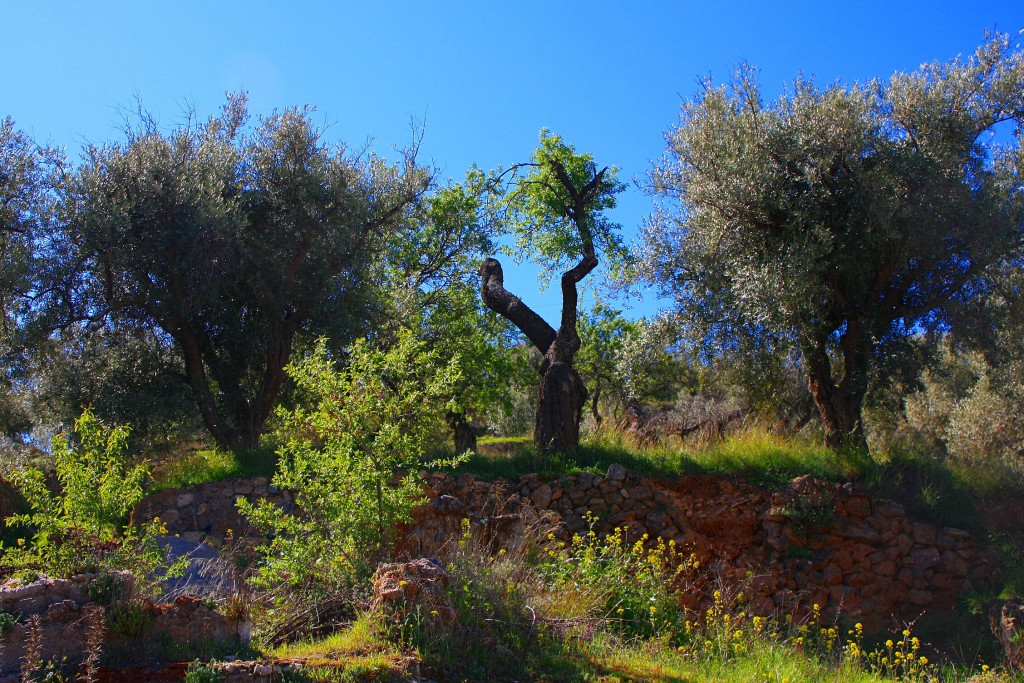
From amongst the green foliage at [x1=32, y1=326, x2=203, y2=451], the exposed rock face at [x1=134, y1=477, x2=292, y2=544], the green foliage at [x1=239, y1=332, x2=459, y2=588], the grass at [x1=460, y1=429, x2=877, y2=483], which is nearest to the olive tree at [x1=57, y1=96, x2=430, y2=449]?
the green foliage at [x1=32, y1=326, x2=203, y2=451]

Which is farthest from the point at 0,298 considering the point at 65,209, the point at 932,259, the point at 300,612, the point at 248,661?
the point at 932,259

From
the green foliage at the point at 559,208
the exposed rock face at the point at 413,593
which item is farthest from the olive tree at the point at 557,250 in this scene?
the exposed rock face at the point at 413,593

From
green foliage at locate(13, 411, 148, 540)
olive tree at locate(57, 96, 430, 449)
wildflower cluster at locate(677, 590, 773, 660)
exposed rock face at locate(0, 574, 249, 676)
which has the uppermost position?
olive tree at locate(57, 96, 430, 449)

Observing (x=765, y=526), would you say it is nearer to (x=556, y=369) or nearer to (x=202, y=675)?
(x=556, y=369)

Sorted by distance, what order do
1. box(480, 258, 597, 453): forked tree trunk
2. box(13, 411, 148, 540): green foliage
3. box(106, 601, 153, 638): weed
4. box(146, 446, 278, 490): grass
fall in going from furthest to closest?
box(480, 258, 597, 453): forked tree trunk
box(146, 446, 278, 490): grass
box(13, 411, 148, 540): green foliage
box(106, 601, 153, 638): weed

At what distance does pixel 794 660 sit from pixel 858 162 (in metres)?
9.16

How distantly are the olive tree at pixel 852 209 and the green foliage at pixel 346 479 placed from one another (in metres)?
7.50

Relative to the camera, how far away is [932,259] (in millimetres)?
13734

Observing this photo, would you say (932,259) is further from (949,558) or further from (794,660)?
(794,660)

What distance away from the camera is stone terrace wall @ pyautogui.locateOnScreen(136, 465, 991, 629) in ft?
40.9

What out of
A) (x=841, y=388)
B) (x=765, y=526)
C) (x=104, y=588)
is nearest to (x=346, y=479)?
(x=104, y=588)

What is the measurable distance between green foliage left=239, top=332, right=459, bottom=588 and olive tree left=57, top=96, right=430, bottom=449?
7.39 metres

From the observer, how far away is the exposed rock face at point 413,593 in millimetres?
6805

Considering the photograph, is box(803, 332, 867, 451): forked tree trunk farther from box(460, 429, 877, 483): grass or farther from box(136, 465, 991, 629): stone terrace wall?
box(136, 465, 991, 629): stone terrace wall
